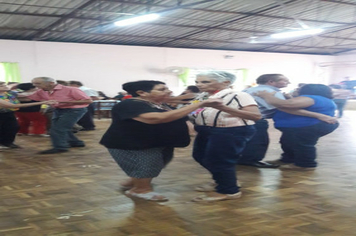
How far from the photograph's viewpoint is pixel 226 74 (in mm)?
2973

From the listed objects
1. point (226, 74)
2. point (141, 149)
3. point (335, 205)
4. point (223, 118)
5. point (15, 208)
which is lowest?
point (335, 205)

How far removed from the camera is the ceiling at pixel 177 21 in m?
10.6

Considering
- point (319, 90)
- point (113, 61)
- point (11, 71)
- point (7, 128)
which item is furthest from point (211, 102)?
point (113, 61)

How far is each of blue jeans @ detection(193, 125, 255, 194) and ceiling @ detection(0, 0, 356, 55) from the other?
7.92m

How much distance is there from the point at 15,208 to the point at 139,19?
863 centimetres

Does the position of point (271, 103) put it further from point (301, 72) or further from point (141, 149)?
point (301, 72)

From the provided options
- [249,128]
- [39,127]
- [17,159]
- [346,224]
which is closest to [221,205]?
[249,128]

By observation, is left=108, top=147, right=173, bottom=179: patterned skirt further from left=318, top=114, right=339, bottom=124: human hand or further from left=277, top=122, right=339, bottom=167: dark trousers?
left=318, top=114, right=339, bottom=124: human hand

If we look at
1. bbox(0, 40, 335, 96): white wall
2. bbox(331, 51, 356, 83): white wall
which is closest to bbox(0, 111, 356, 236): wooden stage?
bbox(0, 40, 335, 96): white wall

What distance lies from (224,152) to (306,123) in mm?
1504

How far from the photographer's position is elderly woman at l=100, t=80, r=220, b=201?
8.91 ft

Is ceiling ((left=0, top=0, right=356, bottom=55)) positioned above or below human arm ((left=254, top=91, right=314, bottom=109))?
above

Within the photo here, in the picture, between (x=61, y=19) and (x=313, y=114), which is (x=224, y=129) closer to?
(x=313, y=114)

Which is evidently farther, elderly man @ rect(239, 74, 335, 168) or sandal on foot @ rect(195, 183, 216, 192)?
elderly man @ rect(239, 74, 335, 168)
